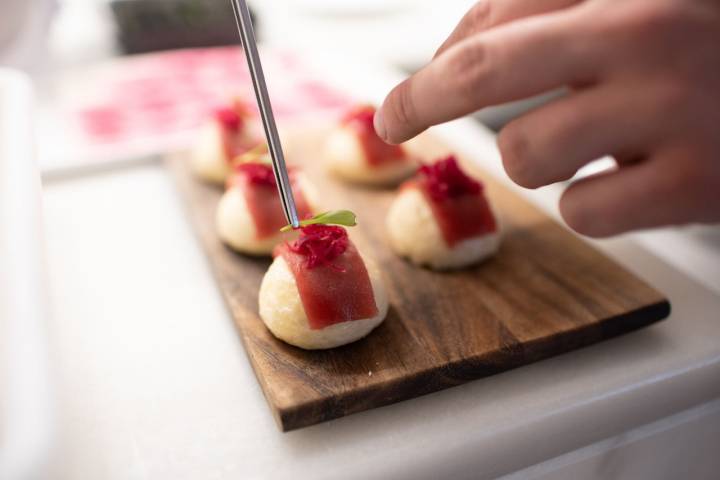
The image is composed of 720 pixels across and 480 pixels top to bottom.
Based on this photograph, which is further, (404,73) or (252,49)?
(404,73)

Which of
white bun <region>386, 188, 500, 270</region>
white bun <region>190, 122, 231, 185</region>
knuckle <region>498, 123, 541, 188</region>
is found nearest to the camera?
knuckle <region>498, 123, 541, 188</region>

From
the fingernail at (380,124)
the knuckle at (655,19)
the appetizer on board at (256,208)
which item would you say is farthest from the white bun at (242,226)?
the knuckle at (655,19)

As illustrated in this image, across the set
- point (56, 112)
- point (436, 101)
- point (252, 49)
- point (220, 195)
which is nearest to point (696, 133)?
point (436, 101)

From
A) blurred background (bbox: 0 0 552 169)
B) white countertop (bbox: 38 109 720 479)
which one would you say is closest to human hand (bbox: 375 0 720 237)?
white countertop (bbox: 38 109 720 479)

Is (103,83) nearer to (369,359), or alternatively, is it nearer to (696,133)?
(369,359)

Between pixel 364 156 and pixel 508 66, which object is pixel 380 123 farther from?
pixel 364 156

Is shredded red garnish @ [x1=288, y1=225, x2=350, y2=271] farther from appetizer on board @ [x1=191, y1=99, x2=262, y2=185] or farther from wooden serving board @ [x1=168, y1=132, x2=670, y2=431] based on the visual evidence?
appetizer on board @ [x1=191, y1=99, x2=262, y2=185]
